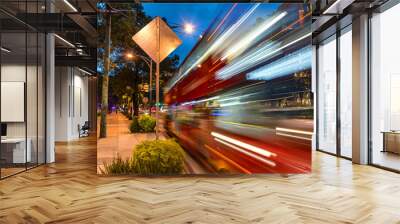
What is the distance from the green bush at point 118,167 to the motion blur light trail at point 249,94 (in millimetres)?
1050

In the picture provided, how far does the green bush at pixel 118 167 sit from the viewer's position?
673 centimetres

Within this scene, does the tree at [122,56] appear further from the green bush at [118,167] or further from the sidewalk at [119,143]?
the green bush at [118,167]

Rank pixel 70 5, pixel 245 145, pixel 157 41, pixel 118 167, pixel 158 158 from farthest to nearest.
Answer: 1. pixel 70 5
2. pixel 157 41
3. pixel 118 167
4. pixel 158 158
5. pixel 245 145

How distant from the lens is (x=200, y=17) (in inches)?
267

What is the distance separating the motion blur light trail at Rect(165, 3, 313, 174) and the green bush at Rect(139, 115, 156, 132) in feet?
1.70

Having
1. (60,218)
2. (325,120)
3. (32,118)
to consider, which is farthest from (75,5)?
(325,120)

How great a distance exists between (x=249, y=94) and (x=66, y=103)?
10154 mm

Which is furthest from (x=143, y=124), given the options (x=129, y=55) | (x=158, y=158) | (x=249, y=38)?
(x=249, y=38)

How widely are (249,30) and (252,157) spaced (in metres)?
2.23

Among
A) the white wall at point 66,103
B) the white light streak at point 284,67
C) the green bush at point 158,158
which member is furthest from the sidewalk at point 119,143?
the white wall at point 66,103

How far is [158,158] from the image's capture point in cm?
663

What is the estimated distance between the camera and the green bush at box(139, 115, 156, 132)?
6.77 m

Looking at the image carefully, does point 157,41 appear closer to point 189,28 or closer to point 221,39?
point 189,28

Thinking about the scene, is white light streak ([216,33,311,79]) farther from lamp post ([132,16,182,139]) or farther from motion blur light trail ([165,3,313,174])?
lamp post ([132,16,182,139])
